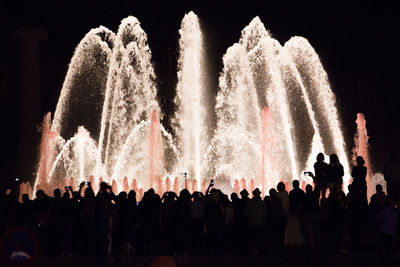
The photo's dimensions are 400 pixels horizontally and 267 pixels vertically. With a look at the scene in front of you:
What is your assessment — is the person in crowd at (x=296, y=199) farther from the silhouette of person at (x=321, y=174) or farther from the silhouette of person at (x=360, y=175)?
the silhouette of person at (x=360, y=175)

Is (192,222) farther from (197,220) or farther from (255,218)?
(255,218)

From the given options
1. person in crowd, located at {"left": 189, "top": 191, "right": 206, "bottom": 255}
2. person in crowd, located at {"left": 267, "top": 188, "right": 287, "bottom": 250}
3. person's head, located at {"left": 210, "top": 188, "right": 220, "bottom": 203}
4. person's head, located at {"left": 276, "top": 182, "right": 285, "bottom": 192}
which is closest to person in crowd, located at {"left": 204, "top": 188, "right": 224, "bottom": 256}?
person's head, located at {"left": 210, "top": 188, "right": 220, "bottom": 203}

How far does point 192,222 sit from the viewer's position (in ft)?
54.3

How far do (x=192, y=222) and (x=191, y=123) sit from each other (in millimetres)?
20333

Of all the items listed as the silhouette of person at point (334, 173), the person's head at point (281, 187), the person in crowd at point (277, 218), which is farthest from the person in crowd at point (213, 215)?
the silhouette of person at point (334, 173)

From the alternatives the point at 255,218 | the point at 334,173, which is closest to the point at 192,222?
the point at 255,218

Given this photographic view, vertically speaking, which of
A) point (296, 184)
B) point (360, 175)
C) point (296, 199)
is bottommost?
point (296, 199)

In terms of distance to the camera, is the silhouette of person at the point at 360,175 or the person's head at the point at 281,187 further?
the silhouette of person at the point at 360,175

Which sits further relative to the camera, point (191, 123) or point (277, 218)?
point (191, 123)

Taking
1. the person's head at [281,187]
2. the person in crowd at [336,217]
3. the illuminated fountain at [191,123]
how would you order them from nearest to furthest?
the person in crowd at [336,217] < the person's head at [281,187] < the illuminated fountain at [191,123]

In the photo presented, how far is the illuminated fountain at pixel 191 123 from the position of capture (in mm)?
35719

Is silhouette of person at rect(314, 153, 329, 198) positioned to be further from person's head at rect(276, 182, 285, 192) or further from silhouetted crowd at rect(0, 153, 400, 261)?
person's head at rect(276, 182, 285, 192)

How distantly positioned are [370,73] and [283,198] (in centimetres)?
5257

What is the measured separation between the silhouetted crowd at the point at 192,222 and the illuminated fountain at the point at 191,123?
10.2 meters
